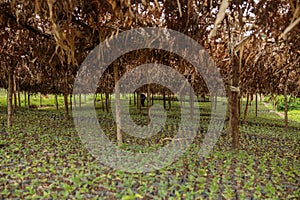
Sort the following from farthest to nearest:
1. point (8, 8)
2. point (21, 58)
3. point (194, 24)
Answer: point (21, 58) < point (194, 24) < point (8, 8)

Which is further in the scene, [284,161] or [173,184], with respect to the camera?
[284,161]

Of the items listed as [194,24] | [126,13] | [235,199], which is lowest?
[235,199]

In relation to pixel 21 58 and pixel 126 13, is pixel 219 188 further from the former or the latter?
pixel 21 58

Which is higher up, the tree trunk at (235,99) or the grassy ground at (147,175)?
the tree trunk at (235,99)

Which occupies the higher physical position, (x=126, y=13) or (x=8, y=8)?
(x=8, y=8)

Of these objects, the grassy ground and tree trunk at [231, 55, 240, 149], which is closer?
the grassy ground

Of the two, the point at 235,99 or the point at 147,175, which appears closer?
the point at 147,175

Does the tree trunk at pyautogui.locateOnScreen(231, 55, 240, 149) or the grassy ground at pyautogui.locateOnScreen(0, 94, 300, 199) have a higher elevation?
the tree trunk at pyautogui.locateOnScreen(231, 55, 240, 149)

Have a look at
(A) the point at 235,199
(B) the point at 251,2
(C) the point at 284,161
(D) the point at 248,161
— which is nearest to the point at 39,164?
(A) the point at 235,199

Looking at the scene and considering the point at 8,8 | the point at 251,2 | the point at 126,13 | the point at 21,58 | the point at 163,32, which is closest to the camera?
the point at 126,13

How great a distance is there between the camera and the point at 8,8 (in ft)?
12.3

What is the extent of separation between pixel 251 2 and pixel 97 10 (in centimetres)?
193

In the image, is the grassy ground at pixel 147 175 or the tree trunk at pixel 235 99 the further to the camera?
the tree trunk at pixel 235 99

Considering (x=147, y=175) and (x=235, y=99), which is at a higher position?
(x=235, y=99)
